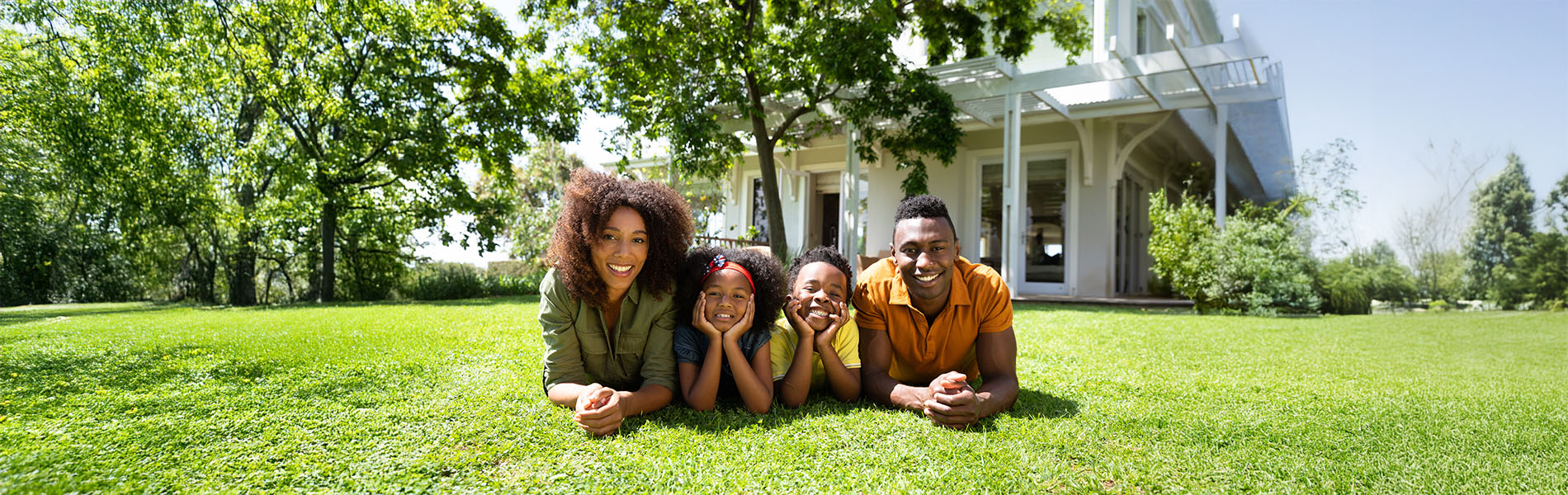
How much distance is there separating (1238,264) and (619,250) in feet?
30.2

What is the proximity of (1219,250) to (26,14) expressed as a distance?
16679mm

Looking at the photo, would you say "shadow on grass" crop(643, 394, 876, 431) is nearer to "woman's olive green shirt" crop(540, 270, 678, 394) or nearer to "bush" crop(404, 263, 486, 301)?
"woman's olive green shirt" crop(540, 270, 678, 394)

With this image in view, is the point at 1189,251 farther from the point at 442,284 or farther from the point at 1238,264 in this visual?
the point at 442,284

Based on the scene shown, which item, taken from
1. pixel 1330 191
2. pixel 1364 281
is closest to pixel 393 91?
pixel 1364 281

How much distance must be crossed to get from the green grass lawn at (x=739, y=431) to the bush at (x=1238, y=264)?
432 cm

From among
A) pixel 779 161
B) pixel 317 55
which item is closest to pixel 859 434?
pixel 779 161

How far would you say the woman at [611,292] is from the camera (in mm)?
3137

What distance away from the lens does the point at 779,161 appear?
50.3ft

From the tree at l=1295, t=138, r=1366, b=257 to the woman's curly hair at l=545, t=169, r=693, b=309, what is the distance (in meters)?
12.5

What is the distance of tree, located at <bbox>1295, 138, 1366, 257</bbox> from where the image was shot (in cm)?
1271

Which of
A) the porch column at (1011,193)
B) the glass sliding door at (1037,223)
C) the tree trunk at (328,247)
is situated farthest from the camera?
the tree trunk at (328,247)

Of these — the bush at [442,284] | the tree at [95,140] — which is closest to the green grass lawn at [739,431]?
the tree at [95,140]

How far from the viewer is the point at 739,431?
9.31 ft

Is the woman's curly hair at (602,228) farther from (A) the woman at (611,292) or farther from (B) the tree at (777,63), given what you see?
(B) the tree at (777,63)
